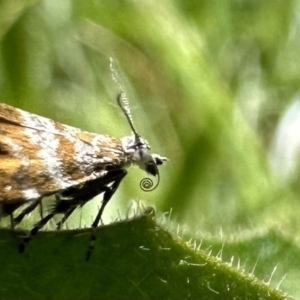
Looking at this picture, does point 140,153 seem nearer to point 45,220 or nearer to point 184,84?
point 45,220

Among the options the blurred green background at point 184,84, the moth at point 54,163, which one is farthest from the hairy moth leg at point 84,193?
the blurred green background at point 184,84

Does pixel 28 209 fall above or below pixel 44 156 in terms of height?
below

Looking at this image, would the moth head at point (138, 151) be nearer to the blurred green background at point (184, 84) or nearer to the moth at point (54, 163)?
the moth at point (54, 163)

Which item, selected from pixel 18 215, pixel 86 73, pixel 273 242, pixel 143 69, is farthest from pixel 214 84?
pixel 18 215

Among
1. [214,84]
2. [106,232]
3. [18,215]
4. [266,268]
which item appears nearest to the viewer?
[106,232]

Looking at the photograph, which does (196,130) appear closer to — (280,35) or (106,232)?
(280,35)

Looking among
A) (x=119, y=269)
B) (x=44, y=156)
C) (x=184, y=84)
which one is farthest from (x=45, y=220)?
(x=184, y=84)
